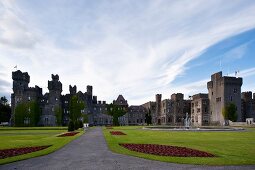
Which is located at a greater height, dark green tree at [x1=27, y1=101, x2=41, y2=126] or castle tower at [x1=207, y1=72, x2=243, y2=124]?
castle tower at [x1=207, y1=72, x2=243, y2=124]

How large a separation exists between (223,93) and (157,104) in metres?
43.5

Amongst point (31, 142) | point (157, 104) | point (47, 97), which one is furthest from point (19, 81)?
point (31, 142)

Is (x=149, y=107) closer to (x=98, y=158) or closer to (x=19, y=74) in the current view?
(x=19, y=74)

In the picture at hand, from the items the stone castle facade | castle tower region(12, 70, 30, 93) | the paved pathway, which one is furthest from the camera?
the stone castle facade

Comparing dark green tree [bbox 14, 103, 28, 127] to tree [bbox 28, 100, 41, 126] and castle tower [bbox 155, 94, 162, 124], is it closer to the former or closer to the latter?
tree [bbox 28, 100, 41, 126]

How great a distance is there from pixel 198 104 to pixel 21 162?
11339cm

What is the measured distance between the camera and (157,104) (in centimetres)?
14625

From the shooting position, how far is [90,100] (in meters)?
131

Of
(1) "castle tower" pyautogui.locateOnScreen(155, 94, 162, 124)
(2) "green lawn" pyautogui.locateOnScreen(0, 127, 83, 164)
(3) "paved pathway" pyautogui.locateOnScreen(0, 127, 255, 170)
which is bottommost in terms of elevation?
(2) "green lawn" pyautogui.locateOnScreen(0, 127, 83, 164)

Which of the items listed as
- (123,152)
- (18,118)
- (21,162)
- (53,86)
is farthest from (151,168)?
(53,86)

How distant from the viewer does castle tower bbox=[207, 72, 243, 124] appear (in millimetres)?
109188

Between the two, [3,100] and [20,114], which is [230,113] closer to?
[20,114]

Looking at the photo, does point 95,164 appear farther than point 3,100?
No

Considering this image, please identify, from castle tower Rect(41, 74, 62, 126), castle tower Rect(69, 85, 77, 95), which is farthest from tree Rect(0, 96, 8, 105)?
castle tower Rect(41, 74, 62, 126)
